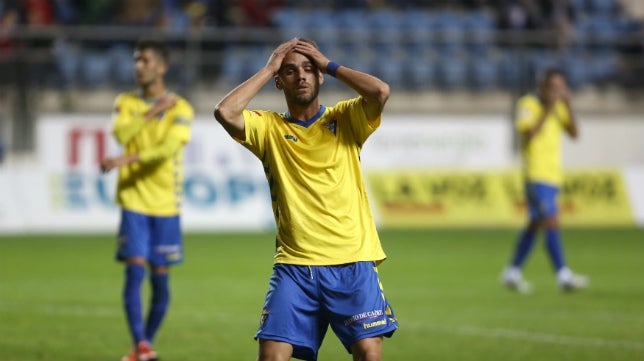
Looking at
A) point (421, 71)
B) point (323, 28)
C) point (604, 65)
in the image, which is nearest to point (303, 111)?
point (421, 71)

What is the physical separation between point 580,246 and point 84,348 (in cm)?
1110

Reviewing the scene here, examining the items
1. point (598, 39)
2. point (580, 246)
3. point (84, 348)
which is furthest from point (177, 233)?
point (598, 39)

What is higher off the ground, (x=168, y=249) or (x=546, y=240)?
(x=168, y=249)

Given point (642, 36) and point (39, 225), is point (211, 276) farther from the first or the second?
point (642, 36)

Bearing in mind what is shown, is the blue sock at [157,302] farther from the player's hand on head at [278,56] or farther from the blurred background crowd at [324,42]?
the blurred background crowd at [324,42]

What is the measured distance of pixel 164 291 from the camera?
366 inches

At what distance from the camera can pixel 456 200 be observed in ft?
72.0

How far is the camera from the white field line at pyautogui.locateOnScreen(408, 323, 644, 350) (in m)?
9.79

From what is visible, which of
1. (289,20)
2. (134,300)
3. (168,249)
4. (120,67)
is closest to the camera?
(134,300)

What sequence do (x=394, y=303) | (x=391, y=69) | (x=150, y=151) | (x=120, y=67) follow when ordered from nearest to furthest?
(x=150, y=151) → (x=394, y=303) → (x=120, y=67) → (x=391, y=69)

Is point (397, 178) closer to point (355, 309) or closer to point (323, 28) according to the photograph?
point (323, 28)

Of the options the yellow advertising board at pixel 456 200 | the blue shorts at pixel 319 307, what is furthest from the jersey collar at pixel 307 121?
the yellow advertising board at pixel 456 200

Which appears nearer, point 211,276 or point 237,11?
point 211,276

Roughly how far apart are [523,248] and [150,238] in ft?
19.4
